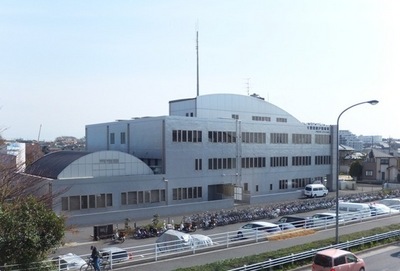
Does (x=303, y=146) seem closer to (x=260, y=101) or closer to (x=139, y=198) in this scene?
(x=260, y=101)

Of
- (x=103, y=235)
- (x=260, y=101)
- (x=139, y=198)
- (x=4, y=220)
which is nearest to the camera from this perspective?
(x=4, y=220)

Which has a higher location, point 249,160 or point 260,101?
point 260,101

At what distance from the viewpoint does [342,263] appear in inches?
712

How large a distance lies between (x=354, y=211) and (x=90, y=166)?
2302 cm

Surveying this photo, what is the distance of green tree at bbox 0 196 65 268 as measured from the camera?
49.6 ft

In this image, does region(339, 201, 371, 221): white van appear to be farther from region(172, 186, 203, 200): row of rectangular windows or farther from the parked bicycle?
the parked bicycle

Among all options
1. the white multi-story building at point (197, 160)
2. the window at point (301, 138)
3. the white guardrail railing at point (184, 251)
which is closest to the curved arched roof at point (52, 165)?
the white multi-story building at point (197, 160)

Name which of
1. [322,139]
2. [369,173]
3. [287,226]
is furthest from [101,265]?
[369,173]

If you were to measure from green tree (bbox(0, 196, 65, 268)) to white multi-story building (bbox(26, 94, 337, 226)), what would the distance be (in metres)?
21.3

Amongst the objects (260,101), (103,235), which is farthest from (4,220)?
(260,101)

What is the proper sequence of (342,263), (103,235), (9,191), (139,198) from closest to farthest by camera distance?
1. (342,263)
2. (9,191)
3. (103,235)
4. (139,198)

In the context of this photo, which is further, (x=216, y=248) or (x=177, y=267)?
(x=216, y=248)

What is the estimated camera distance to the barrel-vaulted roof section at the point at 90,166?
37969 mm

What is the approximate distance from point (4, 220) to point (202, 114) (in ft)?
131
